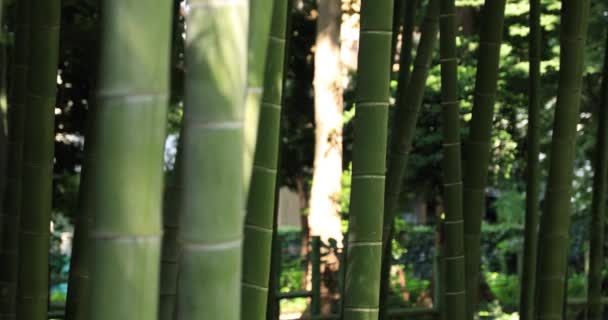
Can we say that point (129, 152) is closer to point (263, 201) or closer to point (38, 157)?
point (263, 201)

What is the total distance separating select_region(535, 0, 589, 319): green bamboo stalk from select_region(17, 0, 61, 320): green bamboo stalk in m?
1.39

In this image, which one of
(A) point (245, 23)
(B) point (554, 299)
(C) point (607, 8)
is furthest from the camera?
(C) point (607, 8)

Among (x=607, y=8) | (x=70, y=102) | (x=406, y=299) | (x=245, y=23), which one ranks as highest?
(x=607, y=8)

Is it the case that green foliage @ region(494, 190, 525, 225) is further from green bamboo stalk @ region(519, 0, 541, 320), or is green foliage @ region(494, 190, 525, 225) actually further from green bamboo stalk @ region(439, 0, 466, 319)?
green bamboo stalk @ region(439, 0, 466, 319)

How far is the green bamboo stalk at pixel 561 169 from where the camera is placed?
2.73m

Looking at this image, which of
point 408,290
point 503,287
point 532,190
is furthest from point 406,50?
point 503,287

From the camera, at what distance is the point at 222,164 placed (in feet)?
4.64

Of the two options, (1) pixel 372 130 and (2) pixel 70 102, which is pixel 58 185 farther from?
(1) pixel 372 130

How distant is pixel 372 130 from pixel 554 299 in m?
1.06

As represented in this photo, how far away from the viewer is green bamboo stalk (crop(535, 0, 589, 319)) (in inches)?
107

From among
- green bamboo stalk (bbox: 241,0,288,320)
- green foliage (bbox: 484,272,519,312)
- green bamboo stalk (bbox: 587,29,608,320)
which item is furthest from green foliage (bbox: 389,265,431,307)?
green bamboo stalk (bbox: 241,0,288,320)

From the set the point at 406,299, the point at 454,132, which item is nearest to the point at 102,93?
the point at 454,132

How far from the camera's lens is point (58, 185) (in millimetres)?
9695

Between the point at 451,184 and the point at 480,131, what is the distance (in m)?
0.25
